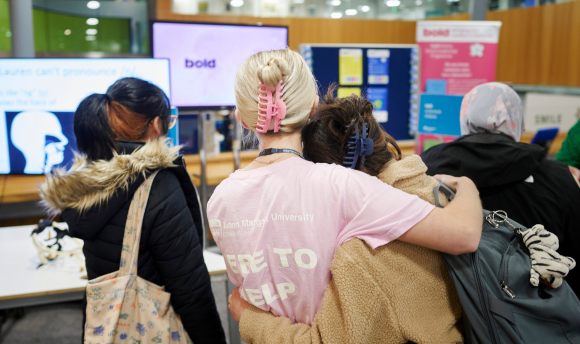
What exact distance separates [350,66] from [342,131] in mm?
2905

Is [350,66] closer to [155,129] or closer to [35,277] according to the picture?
[155,129]

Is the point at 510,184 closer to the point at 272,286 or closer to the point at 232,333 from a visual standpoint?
the point at 272,286

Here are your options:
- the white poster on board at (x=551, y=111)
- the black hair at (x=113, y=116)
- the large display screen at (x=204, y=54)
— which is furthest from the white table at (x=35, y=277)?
the white poster on board at (x=551, y=111)

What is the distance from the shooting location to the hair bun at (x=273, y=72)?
824 mm

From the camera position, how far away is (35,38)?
3842mm

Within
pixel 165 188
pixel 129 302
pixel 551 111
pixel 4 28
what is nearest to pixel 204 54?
pixel 4 28

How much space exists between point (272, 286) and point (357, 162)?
335 millimetres

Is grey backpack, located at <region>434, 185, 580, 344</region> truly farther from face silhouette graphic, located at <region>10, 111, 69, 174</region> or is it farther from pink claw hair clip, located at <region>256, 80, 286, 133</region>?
face silhouette graphic, located at <region>10, 111, 69, 174</region>

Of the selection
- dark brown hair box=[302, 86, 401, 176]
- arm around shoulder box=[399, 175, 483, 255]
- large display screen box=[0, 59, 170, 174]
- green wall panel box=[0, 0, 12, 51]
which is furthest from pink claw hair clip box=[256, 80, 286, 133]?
green wall panel box=[0, 0, 12, 51]

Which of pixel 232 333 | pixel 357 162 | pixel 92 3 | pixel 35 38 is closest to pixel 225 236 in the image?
pixel 357 162

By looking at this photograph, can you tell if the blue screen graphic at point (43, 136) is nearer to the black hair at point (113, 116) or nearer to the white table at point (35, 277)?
the white table at point (35, 277)

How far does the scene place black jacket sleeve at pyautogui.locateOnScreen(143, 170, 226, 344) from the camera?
49.4 inches

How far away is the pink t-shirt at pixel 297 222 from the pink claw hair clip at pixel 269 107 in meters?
0.09

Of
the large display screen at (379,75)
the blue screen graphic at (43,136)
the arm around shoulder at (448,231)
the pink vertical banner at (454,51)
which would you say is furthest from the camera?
the pink vertical banner at (454,51)
